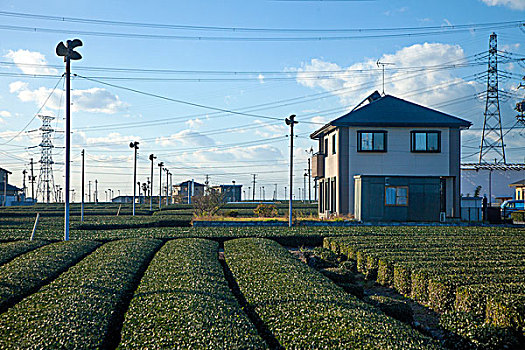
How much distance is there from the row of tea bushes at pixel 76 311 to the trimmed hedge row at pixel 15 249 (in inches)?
148

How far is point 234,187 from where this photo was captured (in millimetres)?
101625

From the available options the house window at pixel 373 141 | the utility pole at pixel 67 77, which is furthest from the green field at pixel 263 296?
the house window at pixel 373 141

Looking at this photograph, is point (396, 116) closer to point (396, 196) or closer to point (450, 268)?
point (396, 196)

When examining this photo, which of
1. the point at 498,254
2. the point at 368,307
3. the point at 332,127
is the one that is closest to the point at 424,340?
the point at 368,307

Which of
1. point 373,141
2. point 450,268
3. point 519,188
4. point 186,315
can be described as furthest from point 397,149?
point 519,188

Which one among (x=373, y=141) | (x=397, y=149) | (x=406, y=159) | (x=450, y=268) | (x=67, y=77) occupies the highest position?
(x=67, y=77)

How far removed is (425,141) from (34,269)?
92.8 ft

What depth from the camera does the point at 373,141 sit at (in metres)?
34.5

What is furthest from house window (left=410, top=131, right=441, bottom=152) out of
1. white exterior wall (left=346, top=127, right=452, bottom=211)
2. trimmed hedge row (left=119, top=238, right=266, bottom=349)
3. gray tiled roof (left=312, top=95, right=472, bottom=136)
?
trimmed hedge row (left=119, top=238, right=266, bottom=349)

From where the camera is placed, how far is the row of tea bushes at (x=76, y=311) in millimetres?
7711

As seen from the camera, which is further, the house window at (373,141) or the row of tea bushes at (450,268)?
the house window at (373,141)

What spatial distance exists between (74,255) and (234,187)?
277 feet

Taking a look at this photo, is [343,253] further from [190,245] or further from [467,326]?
[467,326]

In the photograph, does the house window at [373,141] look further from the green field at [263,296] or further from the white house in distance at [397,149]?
the green field at [263,296]
